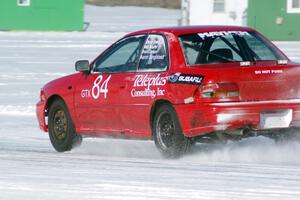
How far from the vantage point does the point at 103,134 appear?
1195 centimetres

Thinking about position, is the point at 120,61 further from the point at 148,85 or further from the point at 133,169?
the point at 133,169

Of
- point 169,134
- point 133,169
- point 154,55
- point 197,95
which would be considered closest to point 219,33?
point 154,55

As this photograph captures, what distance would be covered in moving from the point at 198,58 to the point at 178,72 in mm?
353

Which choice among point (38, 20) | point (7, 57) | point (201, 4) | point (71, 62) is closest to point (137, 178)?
point (71, 62)

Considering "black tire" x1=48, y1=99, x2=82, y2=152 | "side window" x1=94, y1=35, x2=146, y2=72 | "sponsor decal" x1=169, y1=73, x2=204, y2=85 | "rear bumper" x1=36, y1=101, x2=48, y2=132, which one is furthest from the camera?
"rear bumper" x1=36, y1=101, x2=48, y2=132

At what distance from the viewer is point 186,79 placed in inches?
412

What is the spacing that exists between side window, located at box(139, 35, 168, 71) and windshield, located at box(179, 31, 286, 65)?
240mm

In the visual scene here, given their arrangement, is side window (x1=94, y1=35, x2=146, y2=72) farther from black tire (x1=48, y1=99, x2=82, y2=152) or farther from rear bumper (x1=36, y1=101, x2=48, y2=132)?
rear bumper (x1=36, y1=101, x2=48, y2=132)

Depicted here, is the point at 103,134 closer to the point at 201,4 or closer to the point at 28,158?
the point at 28,158

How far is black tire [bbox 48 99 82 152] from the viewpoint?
1252 cm

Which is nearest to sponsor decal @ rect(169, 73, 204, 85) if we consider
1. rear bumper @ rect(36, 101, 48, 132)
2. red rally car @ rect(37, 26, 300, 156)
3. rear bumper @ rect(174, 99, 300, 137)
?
red rally car @ rect(37, 26, 300, 156)

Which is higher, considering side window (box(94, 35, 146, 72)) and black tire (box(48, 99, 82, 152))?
side window (box(94, 35, 146, 72))

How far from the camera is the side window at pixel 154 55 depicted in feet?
36.2

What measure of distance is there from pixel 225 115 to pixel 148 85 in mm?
1134
